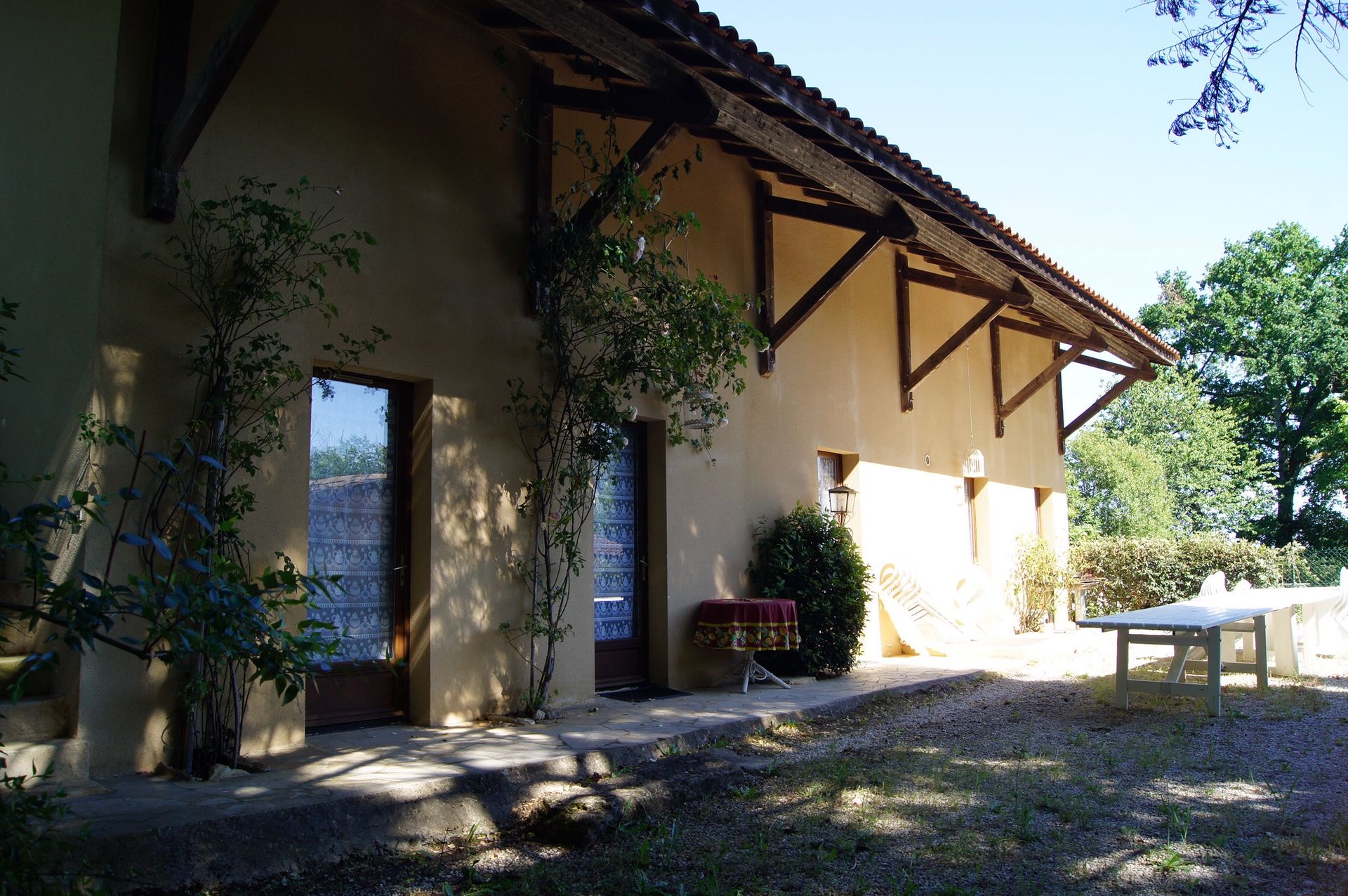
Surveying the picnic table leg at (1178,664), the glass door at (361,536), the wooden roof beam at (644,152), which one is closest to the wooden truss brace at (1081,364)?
the picnic table leg at (1178,664)

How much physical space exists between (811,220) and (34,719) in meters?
6.74

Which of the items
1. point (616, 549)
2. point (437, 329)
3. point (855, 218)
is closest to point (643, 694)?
point (616, 549)

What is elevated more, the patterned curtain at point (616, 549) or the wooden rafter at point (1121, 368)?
the wooden rafter at point (1121, 368)

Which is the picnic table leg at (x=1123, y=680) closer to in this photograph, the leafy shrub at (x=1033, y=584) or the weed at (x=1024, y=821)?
the weed at (x=1024, y=821)

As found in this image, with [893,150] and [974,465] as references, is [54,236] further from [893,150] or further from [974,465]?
[974,465]

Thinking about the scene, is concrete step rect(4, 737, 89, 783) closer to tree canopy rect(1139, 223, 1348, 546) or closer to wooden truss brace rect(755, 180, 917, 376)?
wooden truss brace rect(755, 180, 917, 376)

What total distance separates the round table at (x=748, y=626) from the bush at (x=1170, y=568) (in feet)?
26.9

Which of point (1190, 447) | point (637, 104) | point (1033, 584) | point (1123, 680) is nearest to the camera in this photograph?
point (637, 104)

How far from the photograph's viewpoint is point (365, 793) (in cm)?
406

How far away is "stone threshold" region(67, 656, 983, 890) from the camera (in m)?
3.51

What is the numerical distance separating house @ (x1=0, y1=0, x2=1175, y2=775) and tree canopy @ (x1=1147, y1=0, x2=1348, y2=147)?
2.61 m

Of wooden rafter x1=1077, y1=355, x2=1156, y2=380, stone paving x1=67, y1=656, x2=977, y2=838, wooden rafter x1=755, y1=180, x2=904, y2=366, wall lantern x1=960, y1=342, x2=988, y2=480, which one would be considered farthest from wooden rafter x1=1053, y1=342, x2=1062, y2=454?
stone paving x1=67, y1=656, x2=977, y2=838

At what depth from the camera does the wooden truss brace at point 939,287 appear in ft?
34.0

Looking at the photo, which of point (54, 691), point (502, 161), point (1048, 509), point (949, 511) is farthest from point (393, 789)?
point (1048, 509)
